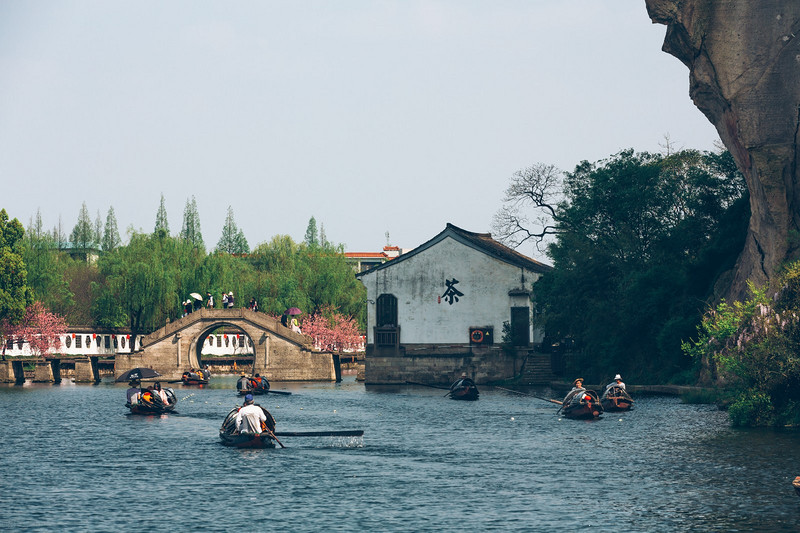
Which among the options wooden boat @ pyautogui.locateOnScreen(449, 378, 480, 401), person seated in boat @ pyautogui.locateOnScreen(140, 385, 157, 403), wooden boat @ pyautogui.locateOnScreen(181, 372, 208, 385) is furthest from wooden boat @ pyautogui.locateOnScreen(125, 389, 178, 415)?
wooden boat @ pyautogui.locateOnScreen(181, 372, 208, 385)

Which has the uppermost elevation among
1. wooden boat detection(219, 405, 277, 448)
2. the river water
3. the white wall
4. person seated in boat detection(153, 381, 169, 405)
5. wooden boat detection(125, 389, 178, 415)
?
the white wall

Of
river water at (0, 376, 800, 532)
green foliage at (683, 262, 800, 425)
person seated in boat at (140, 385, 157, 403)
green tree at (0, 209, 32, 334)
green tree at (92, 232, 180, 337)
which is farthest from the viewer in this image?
green tree at (92, 232, 180, 337)

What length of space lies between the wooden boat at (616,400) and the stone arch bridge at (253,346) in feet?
122

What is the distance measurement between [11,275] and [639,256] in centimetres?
4898

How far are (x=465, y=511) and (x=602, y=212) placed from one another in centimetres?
4310

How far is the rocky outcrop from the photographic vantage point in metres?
42.2

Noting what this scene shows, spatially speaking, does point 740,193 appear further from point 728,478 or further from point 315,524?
point 315,524

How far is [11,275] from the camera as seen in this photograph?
80.0 m

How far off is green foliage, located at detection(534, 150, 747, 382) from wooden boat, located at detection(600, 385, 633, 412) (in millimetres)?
9642

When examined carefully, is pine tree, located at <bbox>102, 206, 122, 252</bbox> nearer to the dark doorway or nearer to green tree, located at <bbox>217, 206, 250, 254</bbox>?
green tree, located at <bbox>217, 206, 250, 254</bbox>

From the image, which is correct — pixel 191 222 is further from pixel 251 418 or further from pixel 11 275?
pixel 251 418

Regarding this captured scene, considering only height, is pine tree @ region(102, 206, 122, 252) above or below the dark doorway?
above

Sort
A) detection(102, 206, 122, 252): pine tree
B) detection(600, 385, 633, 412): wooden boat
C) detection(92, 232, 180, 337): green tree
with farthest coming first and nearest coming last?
detection(102, 206, 122, 252): pine tree < detection(92, 232, 180, 337): green tree < detection(600, 385, 633, 412): wooden boat

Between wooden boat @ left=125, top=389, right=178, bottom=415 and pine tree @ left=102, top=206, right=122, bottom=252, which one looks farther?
pine tree @ left=102, top=206, right=122, bottom=252
